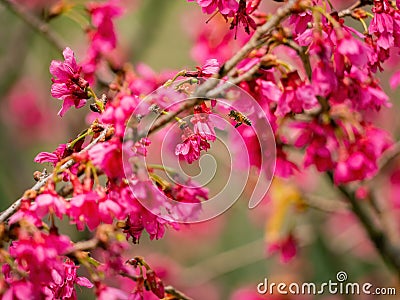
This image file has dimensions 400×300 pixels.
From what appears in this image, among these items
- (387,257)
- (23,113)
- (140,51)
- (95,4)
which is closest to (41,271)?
(95,4)

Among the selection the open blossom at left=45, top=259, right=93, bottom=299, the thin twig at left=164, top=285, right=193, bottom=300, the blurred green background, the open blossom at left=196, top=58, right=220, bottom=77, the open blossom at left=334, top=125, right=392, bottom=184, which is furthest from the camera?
the blurred green background

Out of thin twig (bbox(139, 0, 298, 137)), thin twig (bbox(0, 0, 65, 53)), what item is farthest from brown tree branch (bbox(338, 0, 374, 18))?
thin twig (bbox(0, 0, 65, 53))

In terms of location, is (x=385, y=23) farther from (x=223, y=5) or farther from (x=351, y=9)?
(x=223, y=5)

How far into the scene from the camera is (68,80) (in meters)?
1.43

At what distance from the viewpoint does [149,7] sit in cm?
412

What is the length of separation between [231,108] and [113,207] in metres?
0.41

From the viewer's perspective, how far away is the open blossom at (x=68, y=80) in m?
1.42

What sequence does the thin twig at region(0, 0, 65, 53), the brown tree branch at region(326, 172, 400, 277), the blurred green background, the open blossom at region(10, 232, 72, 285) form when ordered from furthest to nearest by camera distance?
the blurred green background < the brown tree branch at region(326, 172, 400, 277) < the thin twig at region(0, 0, 65, 53) < the open blossom at region(10, 232, 72, 285)

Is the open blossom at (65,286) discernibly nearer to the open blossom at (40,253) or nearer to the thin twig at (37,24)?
the open blossom at (40,253)

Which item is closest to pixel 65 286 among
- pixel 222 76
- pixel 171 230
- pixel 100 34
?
pixel 222 76

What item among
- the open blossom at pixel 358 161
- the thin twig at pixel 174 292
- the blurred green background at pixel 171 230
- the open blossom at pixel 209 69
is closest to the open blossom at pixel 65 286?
the thin twig at pixel 174 292

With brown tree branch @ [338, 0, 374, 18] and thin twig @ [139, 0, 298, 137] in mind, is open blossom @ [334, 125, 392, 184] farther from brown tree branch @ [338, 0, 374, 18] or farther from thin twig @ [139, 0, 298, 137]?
thin twig @ [139, 0, 298, 137]

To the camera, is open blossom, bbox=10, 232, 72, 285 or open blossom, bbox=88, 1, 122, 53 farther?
open blossom, bbox=88, 1, 122, 53

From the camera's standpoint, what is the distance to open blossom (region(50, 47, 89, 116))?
142 centimetres
